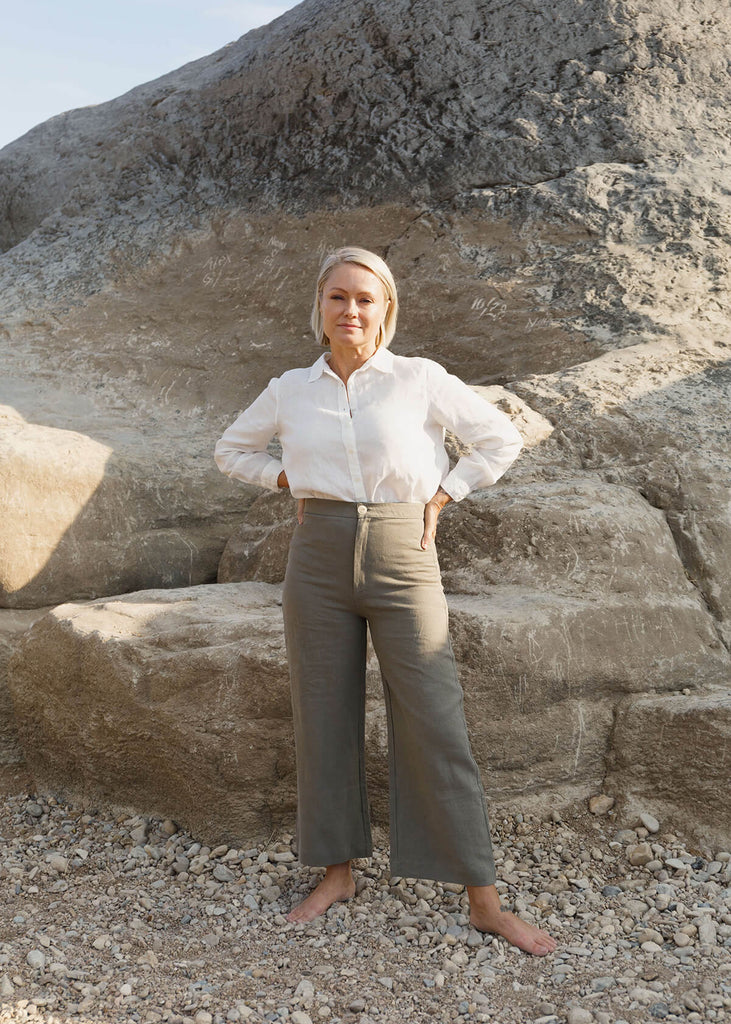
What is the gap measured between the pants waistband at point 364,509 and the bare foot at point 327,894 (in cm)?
107

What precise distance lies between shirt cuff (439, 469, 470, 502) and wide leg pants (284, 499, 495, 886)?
98 millimetres

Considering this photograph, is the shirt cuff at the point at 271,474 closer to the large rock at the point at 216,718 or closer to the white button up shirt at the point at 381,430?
the white button up shirt at the point at 381,430

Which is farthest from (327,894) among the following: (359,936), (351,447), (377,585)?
(351,447)

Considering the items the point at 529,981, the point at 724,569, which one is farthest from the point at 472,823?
the point at 724,569

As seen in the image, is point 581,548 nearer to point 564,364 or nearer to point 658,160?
point 564,364

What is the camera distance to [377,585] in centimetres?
274

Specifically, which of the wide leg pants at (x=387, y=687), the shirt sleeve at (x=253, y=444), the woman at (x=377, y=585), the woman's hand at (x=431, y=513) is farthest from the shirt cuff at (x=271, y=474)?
the woman's hand at (x=431, y=513)

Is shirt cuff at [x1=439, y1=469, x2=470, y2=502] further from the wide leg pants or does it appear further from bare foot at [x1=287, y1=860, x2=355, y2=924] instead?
bare foot at [x1=287, y1=860, x2=355, y2=924]

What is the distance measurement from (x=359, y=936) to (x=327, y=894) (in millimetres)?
173

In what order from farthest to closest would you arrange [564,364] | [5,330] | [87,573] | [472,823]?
[5,330] → [564,364] → [87,573] → [472,823]

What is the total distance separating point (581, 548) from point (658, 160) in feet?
8.59

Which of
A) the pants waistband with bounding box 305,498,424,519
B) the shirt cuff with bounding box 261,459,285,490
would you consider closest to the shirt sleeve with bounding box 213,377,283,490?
the shirt cuff with bounding box 261,459,285,490

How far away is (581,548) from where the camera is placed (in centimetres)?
358

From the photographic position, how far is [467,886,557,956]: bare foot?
2.75 m
